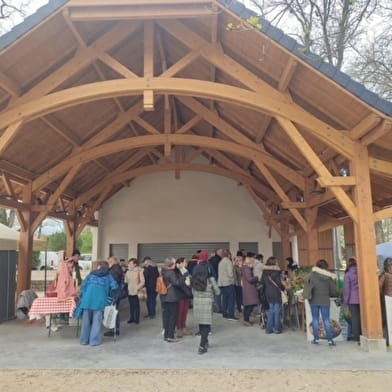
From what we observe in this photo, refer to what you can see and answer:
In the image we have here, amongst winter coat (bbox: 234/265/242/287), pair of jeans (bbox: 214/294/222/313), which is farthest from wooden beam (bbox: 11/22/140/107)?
pair of jeans (bbox: 214/294/222/313)

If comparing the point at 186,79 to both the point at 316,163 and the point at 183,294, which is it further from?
the point at 183,294

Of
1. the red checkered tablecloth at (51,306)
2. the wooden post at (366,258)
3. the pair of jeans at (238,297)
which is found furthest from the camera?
the pair of jeans at (238,297)

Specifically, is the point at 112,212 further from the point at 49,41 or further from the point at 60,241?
the point at 60,241

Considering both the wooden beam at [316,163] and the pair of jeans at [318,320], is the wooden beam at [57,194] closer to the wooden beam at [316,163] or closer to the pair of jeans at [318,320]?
the wooden beam at [316,163]

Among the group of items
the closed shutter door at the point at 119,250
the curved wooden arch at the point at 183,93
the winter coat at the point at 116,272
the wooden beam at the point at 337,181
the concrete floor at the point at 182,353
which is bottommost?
the concrete floor at the point at 182,353

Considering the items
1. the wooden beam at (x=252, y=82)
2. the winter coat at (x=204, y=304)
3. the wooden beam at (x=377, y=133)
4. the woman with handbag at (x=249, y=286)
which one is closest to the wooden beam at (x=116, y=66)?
the wooden beam at (x=252, y=82)

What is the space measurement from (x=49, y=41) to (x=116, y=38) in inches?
37.8

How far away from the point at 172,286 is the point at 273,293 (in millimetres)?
1680

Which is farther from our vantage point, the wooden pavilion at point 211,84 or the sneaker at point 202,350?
the sneaker at point 202,350

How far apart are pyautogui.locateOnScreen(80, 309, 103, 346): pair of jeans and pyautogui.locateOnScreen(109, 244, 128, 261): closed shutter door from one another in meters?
7.86

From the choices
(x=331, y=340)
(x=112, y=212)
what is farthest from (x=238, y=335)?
(x=112, y=212)

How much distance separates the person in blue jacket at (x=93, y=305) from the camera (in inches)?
227

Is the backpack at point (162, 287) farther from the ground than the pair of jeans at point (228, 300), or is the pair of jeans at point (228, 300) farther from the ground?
the backpack at point (162, 287)

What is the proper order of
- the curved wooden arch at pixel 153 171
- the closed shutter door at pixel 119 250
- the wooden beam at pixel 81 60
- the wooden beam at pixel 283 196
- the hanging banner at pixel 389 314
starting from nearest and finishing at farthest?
1. the hanging banner at pixel 389 314
2. the wooden beam at pixel 81 60
3. the wooden beam at pixel 283 196
4. the curved wooden arch at pixel 153 171
5. the closed shutter door at pixel 119 250
